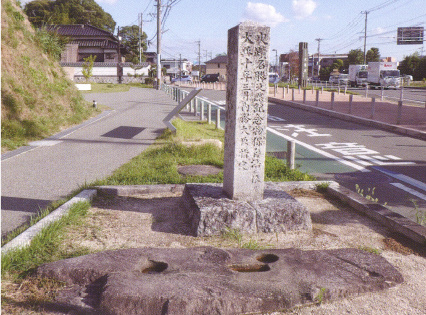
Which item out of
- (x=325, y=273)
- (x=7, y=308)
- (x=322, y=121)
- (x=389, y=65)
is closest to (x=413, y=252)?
(x=325, y=273)

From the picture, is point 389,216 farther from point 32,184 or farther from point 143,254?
point 32,184

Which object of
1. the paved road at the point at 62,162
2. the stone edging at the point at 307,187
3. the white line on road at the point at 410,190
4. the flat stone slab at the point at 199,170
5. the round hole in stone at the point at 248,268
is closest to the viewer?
the round hole in stone at the point at 248,268

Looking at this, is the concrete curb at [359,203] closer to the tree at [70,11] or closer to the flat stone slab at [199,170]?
the flat stone slab at [199,170]

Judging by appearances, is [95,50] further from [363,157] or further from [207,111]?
[363,157]

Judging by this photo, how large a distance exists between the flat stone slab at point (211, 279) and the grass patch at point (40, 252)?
0.30 metres

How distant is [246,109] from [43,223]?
2.43 meters

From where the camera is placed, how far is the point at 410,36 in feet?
177

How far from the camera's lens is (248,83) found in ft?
15.5

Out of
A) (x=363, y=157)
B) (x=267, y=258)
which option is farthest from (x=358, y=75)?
(x=267, y=258)

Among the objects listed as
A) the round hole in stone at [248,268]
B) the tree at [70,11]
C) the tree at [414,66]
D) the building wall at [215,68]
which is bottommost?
the round hole in stone at [248,268]

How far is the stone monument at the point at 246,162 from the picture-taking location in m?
4.54

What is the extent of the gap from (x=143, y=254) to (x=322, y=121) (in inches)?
573

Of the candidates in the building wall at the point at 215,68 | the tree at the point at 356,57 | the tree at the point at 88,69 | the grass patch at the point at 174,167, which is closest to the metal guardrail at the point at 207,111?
the grass patch at the point at 174,167

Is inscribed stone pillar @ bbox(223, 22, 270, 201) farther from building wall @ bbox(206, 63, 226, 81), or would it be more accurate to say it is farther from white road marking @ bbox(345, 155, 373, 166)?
building wall @ bbox(206, 63, 226, 81)
